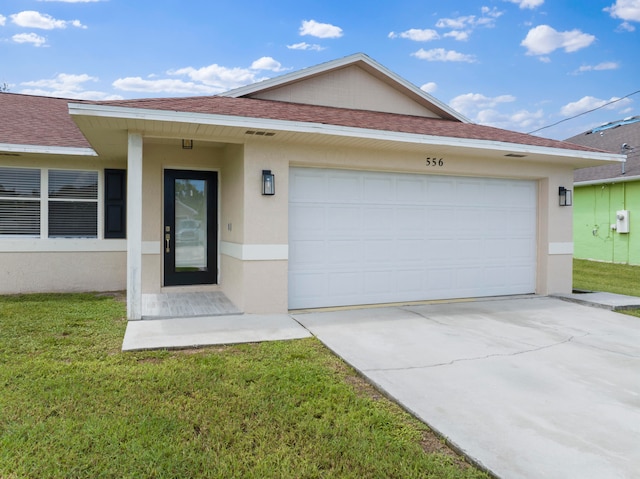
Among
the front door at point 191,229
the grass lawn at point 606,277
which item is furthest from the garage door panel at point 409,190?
the grass lawn at point 606,277

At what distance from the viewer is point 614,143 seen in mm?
17719

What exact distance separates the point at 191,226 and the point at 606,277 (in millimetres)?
11130

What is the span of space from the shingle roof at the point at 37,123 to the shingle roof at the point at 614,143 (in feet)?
50.4

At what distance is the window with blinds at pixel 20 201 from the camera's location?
864 centimetres

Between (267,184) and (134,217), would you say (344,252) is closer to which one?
(267,184)

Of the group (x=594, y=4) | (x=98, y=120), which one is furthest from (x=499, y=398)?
(x=594, y=4)

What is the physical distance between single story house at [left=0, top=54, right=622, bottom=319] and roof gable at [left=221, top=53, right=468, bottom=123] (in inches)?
1.6

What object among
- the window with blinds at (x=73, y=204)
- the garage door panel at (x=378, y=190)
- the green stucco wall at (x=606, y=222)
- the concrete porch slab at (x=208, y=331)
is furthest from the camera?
the green stucco wall at (x=606, y=222)

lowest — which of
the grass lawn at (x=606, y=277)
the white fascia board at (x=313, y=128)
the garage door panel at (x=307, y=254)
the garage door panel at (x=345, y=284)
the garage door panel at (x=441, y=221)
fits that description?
the grass lawn at (x=606, y=277)

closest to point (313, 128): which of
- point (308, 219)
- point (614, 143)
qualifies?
point (308, 219)

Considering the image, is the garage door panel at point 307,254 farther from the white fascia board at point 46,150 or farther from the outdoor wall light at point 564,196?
the outdoor wall light at point 564,196

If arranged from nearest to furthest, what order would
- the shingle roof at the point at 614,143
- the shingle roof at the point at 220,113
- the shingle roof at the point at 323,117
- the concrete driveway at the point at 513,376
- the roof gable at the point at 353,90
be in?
1. the concrete driveway at the point at 513,376
2. the shingle roof at the point at 323,117
3. the shingle roof at the point at 220,113
4. the roof gable at the point at 353,90
5. the shingle roof at the point at 614,143

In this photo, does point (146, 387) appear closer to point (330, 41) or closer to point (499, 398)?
point (499, 398)

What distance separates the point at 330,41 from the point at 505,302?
48.6 feet
